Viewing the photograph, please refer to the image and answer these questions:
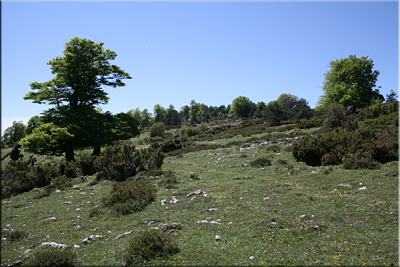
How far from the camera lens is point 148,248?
16.6 ft

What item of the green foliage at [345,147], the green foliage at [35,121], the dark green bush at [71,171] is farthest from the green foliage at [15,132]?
the green foliage at [345,147]

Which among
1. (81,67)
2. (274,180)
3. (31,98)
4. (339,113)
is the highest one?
(81,67)

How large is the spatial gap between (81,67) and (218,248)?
88.5 ft

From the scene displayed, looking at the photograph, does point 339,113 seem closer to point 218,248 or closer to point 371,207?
point 371,207

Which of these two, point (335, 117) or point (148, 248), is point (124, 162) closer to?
point (148, 248)

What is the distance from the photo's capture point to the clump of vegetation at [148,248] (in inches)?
195

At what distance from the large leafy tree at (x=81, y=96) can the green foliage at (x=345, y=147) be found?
1972 cm

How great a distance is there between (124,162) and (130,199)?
653cm

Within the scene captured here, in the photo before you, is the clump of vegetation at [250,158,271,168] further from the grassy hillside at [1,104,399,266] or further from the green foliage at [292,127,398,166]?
the grassy hillside at [1,104,399,266]

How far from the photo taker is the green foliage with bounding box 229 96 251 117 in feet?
351

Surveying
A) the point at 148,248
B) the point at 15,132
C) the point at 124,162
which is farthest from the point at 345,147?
the point at 15,132

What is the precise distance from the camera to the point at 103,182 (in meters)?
15.0

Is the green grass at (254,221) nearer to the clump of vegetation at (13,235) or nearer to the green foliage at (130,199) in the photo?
the clump of vegetation at (13,235)

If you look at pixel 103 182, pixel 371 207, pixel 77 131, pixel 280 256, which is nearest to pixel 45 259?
pixel 280 256
